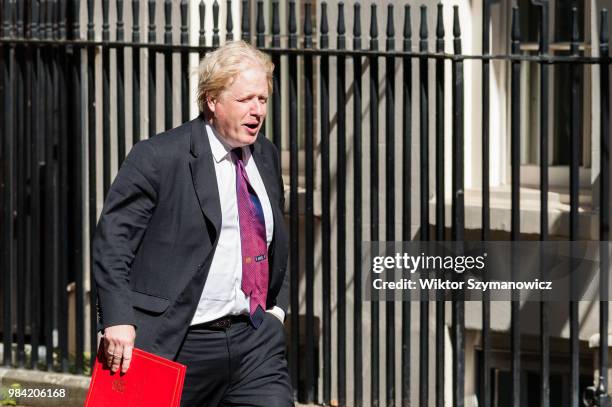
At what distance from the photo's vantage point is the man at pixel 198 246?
4.39 m

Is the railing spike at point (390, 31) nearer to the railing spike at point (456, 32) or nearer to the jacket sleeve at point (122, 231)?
the railing spike at point (456, 32)

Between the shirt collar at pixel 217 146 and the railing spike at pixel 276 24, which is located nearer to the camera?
the shirt collar at pixel 217 146

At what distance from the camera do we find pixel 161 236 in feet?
14.7

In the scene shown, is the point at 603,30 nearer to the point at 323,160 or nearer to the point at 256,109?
the point at 323,160

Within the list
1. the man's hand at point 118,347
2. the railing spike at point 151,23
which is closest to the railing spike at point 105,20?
the railing spike at point 151,23

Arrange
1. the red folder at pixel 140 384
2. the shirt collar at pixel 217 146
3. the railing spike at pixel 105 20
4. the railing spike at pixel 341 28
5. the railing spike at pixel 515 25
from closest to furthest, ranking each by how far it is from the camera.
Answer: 1. the red folder at pixel 140 384
2. the shirt collar at pixel 217 146
3. the railing spike at pixel 515 25
4. the railing spike at pixel 341 28
5. the railing spike at pixel 105 20

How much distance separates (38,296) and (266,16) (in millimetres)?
2602

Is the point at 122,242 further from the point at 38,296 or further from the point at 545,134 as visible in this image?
the point at 38,296

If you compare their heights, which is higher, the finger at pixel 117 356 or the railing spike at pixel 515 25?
the railing spike at pixel 515 25

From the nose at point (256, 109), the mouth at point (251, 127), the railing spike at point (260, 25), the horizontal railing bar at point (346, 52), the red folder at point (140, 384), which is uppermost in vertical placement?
the railing spike at point (260, 25)

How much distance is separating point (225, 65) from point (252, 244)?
2.04 ft

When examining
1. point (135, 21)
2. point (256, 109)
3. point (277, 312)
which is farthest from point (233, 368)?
point (135, 21)

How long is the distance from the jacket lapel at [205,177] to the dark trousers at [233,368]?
36 centimetres

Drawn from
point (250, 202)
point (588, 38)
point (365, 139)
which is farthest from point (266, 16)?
point (250, 202)
